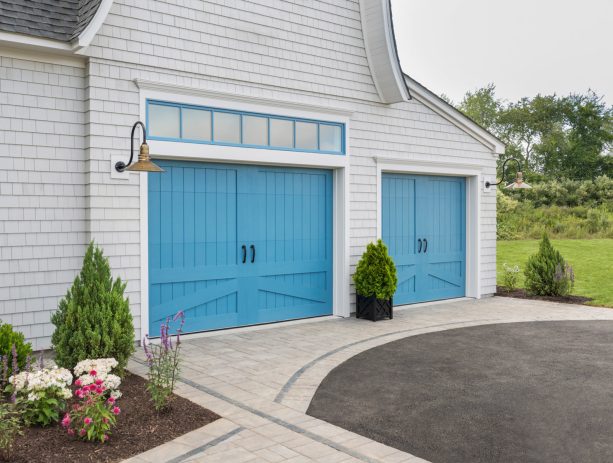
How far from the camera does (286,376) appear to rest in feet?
19.3

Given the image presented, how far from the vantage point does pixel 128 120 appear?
702 cm

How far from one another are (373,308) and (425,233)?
7.47ft

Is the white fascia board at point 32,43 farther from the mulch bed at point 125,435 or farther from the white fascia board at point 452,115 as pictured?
the white fascia board at point 452,115

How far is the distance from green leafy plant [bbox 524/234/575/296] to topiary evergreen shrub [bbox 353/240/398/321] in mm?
3888

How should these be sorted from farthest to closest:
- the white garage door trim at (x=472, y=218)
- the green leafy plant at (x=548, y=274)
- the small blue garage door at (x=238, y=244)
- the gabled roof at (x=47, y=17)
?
the green leafy plant at (x=548, y=274) < the white garage door trim at (x=472, y=218) < the small blue garage door at (x=238, y=244) < the gabled roof at (x=47, y=17)

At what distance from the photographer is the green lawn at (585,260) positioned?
42.8 feet

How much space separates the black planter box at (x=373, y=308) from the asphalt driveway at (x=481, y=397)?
44.3 inches

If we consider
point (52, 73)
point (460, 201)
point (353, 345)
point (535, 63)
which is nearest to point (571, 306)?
point (460, 201)

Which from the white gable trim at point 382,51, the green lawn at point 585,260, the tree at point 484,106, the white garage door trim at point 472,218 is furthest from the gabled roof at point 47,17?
the tree at point 484,106

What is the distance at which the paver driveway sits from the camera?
4035 mm

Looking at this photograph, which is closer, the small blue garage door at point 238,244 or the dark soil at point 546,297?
the small blue garage door at point 238,244

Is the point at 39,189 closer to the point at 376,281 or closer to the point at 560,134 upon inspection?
the point at 376,281

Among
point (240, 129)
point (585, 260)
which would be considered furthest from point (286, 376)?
point (585, 260)

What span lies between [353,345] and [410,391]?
186cm
